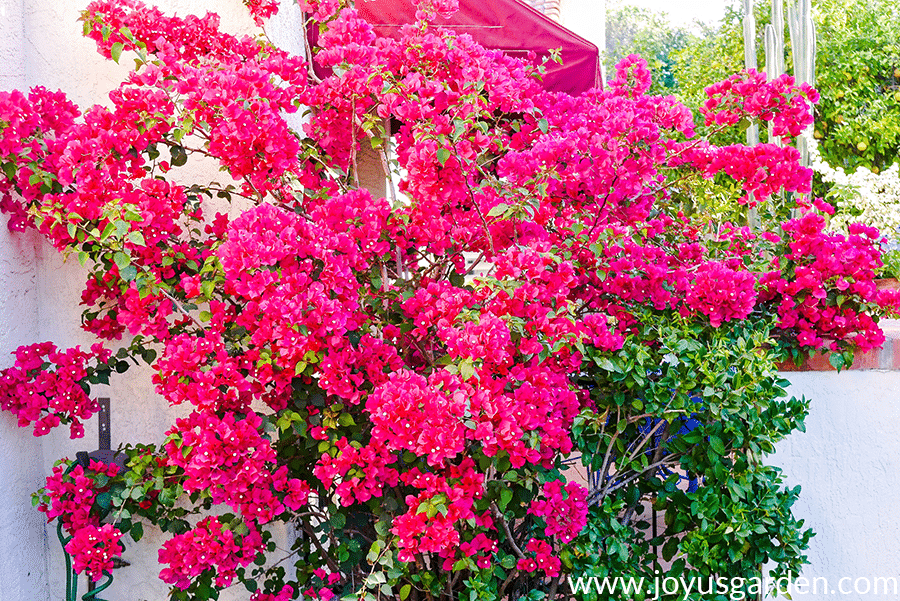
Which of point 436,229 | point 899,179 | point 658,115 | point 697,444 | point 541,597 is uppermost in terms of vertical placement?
point 899,179

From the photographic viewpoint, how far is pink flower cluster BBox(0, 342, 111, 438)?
2420 millimetres

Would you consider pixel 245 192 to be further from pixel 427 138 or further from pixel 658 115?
pixel 658 115

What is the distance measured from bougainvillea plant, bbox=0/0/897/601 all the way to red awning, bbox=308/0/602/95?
1180mm

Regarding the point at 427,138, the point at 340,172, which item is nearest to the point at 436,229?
the point at 427,138

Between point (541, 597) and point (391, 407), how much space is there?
1.01m

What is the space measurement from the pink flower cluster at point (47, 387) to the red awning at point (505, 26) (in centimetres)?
228

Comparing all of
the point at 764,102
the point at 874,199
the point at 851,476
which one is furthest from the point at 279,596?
the point at 874,199

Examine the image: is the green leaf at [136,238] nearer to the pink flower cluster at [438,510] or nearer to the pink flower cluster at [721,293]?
the pink flower cluster at [438,510]

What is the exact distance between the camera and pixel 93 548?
2359mm

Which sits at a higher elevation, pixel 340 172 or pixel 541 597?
pixel 340 172

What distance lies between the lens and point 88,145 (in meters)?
2.35

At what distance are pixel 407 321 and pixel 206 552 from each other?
990 millimetres

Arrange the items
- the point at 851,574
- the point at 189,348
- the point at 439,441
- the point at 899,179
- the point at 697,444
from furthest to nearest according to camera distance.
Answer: the point at 899,179, the point at 851,574, the point at 697,444, the point at 189,348, the point at 439,441

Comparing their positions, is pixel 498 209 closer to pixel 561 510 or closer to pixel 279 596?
pixel 561 510
